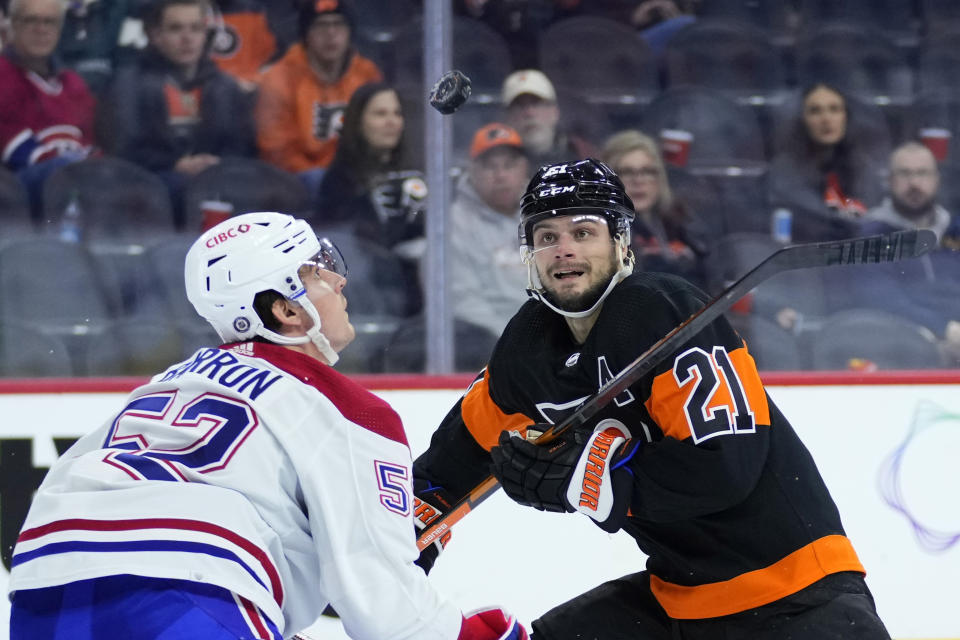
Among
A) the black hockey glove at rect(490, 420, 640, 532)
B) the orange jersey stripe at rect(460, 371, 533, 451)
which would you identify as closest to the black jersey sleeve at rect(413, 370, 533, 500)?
the orange jersey stripe at rect(460, 371, 533, 451)

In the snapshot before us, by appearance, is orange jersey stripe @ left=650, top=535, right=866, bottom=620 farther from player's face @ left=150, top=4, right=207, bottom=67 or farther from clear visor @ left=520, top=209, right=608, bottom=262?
player's face @ left=150, top=4, right=207, bottom=67

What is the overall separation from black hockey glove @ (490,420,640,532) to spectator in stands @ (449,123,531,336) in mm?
1232

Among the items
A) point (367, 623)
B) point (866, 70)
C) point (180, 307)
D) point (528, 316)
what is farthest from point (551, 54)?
point (367, 623)

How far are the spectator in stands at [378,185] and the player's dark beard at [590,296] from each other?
4.12ft

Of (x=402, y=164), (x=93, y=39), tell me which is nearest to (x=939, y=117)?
(x=402, y=164)

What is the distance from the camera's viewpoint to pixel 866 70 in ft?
13.3

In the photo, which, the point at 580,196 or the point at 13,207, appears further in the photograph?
the point at 13,207

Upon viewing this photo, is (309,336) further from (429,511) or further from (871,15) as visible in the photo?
(871,15)

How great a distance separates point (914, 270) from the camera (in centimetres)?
350

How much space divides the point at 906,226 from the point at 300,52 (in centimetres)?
197

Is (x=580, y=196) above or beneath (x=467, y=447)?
above

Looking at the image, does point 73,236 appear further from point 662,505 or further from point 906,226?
point 906,226

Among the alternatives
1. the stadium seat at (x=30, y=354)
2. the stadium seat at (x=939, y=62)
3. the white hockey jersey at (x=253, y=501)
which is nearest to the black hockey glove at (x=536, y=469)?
the white hockey jersey at (x=253, y=501)

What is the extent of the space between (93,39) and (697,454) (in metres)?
2.61
